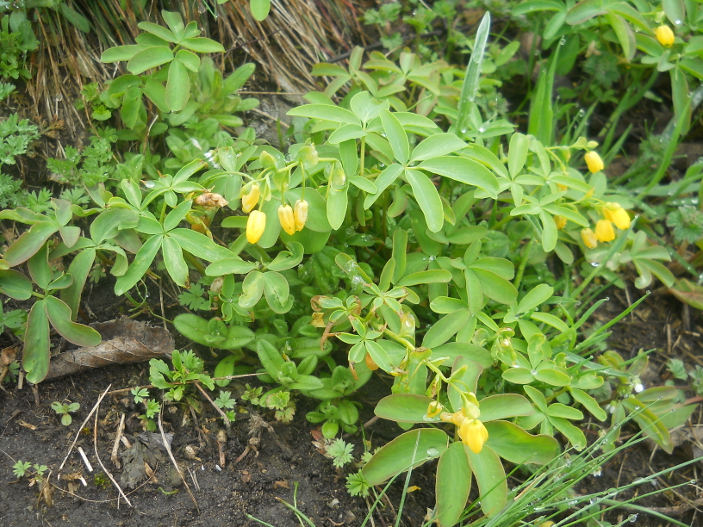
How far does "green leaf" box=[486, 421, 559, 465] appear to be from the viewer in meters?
1.70

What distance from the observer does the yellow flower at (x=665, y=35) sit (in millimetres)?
2416

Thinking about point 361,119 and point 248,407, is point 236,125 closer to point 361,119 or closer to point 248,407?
point 361,119

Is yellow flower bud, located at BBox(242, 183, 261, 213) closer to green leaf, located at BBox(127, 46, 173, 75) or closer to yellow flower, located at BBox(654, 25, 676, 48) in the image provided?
green leaf, located at BBox(127, 46, 173, 75)

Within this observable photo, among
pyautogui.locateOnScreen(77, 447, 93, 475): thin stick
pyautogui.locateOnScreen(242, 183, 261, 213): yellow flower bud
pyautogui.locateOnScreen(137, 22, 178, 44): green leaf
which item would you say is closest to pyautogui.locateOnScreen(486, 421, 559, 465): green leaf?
pyautogui.locateOnScreen(242, 183, 261, 213): yellow flower bud

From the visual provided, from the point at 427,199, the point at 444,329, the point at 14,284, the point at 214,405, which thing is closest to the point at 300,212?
the point at 427,199

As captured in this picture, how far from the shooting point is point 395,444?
1.65m

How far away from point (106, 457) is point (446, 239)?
1369 millimetres

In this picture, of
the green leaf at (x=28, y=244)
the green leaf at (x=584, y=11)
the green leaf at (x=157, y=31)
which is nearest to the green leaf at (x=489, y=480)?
the green leaf at (x=28, y=244)

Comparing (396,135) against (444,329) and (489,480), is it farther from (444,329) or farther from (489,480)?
(489,480)

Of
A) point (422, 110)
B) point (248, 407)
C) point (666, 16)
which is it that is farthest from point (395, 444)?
point (666, 16)

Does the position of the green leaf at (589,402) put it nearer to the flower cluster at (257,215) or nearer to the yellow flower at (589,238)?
the yellow flower at (589,238)

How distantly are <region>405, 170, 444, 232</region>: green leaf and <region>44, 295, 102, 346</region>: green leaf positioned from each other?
1101 mm

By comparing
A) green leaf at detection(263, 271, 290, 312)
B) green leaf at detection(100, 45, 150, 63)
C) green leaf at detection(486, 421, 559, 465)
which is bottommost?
green leaf at detection(486, 421, 559, 465)

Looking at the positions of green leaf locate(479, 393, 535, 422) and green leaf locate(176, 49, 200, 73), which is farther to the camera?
green leaf locate(176, 49, 200, 73)
